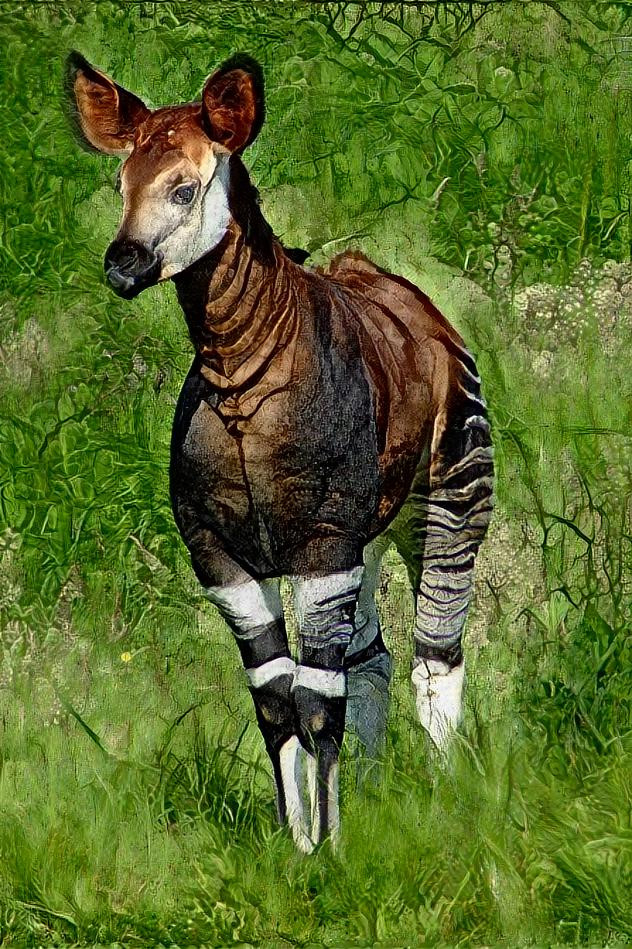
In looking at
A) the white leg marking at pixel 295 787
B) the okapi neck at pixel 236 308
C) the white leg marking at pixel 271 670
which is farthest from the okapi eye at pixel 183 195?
the white leg marking at pixel 295 787

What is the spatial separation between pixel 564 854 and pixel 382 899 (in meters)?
0.57

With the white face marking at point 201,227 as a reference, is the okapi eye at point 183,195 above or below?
above

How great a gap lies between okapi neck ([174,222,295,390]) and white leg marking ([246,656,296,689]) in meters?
0.83

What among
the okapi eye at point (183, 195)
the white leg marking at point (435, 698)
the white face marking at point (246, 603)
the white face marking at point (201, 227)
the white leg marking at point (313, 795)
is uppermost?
the okapi eye at point (183, 195)

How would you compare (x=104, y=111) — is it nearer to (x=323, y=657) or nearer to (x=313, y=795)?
(x=323, y=657)

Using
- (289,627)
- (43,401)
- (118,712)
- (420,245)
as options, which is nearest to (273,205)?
(420,245)

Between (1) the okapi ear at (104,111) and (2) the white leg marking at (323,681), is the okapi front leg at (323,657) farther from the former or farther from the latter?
(1) the okapi ear at (104,111)

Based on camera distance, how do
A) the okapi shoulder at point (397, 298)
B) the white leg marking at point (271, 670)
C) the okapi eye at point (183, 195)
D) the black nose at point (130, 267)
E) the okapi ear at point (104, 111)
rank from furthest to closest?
the okapi shoulder at point (397, 298) → the white leg marking at point (271, 670) → the okapi ear at point (104, 111) → the okapi eye at point (183, 195) → the black nose at point (130, 267)

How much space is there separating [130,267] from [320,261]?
0.84 m

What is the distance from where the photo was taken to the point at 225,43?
17.2 feet

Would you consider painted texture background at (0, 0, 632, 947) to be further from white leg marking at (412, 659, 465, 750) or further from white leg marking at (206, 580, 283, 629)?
white leg marking at (206, 580, 283, 629)

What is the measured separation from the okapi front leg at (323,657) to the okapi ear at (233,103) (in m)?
1.31

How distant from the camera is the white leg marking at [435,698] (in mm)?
5160

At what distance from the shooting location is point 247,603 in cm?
487
